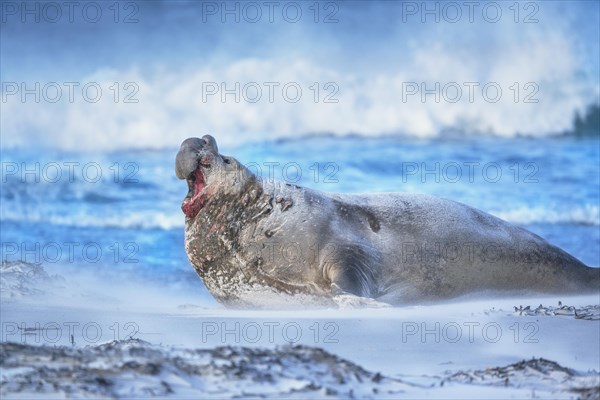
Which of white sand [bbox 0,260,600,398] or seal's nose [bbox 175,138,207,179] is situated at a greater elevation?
seal's nose [bbox 175,138,207,179]

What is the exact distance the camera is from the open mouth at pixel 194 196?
5957 mm

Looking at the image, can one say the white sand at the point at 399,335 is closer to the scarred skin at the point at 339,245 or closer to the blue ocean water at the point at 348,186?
the scarred skin at the point at 339,245

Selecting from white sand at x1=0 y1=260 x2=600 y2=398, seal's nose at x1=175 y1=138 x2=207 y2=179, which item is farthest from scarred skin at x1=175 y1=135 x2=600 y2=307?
white sand at x1=0 y1=260 x2=600 y2=398

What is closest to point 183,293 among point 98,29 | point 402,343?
point 402,343

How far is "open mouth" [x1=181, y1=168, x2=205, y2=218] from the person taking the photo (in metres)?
5.96

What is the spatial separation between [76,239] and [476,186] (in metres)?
4.80

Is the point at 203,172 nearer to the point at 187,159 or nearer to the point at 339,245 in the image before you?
the point at 187,159

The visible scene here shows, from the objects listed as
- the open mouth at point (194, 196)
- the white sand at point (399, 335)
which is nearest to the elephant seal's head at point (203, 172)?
the open mouth at point (194, 196)

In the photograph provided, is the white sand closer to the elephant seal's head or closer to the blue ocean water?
the elephant seal's head

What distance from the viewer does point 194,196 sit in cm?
599

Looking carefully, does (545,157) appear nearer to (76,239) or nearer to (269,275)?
(76,239)

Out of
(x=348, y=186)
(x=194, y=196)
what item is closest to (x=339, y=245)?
(x=194, y=196)

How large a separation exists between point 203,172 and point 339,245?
1.00 meters

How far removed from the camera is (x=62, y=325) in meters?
4.60
